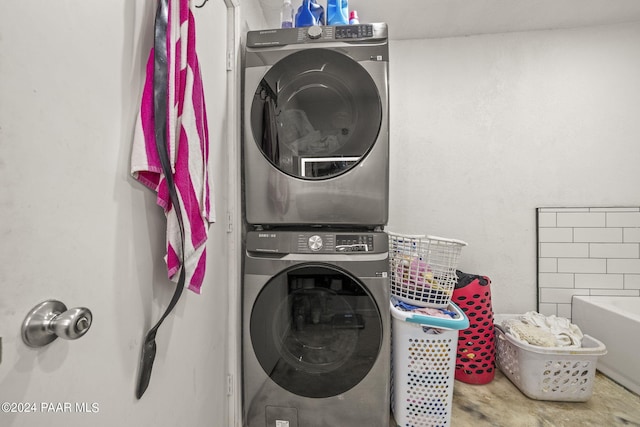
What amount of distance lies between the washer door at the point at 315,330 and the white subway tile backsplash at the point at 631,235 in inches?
76.8

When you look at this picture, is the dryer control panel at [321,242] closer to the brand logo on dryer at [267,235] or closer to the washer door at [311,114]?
the brand logo on dryer at [267,235]

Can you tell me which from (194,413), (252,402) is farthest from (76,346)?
(252,402)

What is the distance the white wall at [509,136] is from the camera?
1.86 metres

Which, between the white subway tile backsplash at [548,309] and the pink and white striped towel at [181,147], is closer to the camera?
the pink and white striped towel at [181,147]

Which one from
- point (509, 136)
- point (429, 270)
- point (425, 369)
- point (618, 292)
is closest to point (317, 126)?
point (429, 270)

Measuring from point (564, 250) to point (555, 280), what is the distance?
217 mm

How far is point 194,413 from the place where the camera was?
2.97ft

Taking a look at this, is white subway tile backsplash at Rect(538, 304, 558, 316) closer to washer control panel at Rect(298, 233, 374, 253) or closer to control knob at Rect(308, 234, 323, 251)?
washer control panel at Rect(298, 233, 374, 253)

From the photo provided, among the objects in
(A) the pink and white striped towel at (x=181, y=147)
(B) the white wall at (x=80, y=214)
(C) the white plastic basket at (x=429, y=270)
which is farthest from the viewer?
(C) the white plastic basket at (x=429, y=270)

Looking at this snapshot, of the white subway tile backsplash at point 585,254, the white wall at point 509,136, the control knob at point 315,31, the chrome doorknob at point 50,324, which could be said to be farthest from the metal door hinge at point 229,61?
the white subway tile backsplash at point 585,254

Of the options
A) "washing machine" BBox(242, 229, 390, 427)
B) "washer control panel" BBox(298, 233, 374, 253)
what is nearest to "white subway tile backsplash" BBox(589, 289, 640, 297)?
"washing machine" BBox(242, 229, 390, 427)

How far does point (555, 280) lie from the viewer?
1885 millimetres

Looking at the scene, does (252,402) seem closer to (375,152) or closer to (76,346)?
(76,346)

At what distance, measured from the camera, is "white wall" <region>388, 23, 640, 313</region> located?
1857 millimetres
